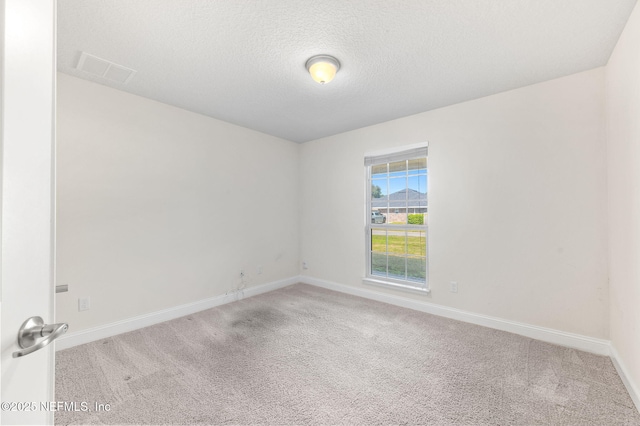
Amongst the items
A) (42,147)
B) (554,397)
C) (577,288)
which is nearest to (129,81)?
(42,147)

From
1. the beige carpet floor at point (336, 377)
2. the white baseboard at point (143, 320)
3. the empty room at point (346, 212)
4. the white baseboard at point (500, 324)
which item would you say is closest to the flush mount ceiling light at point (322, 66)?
the empty room at point (346, 212)

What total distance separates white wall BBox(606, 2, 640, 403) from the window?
5.26 feet

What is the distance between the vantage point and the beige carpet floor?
5.38 feet

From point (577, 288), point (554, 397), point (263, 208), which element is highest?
point (263, 208)

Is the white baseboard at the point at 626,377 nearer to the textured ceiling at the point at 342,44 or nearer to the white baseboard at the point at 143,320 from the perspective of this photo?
the textured ceiling at the point at 342,44

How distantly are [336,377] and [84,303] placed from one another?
246 centimetres

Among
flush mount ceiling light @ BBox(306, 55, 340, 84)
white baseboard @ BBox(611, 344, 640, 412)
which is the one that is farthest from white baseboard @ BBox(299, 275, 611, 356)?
flush mount ceiling light @ BBox(306, 55, 340, 84)

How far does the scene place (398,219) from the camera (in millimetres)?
3678

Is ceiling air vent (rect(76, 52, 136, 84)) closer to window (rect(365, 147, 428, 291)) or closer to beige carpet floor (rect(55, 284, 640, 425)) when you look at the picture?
beige carpet floor (rect(55, 284, 640, 425))

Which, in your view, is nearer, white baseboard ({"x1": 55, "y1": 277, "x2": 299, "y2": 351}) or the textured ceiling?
the textured ceiling

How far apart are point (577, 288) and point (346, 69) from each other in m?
2.91

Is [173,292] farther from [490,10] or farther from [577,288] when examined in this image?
[577,288]

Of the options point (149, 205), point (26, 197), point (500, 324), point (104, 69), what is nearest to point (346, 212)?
point (500, 324)

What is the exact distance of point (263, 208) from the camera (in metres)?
4.16
